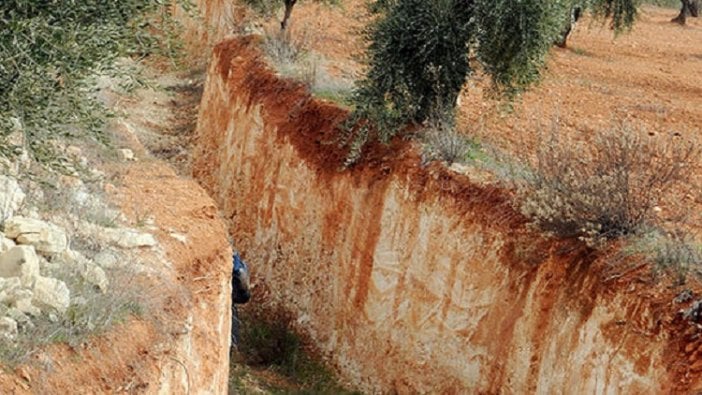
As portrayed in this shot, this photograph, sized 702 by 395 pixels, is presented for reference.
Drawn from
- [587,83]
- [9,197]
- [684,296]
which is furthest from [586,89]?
[9,197]

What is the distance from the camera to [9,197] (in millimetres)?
8516

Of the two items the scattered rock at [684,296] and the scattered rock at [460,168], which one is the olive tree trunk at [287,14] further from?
the scattered rock at [684,296]

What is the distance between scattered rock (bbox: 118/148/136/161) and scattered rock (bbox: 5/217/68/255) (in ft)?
13.3

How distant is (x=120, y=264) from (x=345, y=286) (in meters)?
6.36

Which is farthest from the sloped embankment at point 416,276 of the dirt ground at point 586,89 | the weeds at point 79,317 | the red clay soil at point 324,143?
the weeds at point 79,317

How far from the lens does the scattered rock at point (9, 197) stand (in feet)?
27.4

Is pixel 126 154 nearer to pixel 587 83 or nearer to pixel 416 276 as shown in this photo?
pixel 416 276

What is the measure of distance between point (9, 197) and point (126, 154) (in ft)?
13.1

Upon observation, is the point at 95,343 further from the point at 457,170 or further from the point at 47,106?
the point at 457,170

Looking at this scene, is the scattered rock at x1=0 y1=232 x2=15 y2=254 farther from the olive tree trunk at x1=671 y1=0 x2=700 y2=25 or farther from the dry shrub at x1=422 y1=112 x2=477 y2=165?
the olive tree trunk at x1=671 y1=0 x2=700 y2=25

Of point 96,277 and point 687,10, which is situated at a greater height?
point 687,10

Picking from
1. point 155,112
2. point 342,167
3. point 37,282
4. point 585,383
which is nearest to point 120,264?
point 37,282

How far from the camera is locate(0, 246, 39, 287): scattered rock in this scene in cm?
750

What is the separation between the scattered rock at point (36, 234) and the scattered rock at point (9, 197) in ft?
0.64
